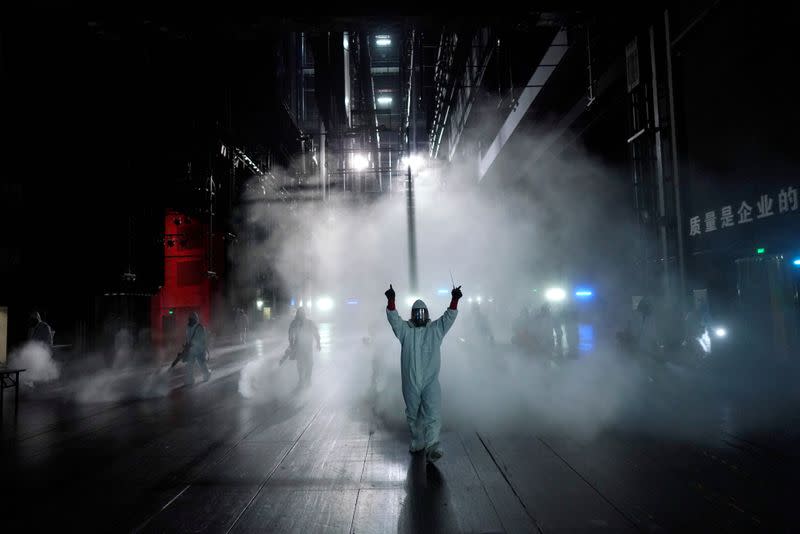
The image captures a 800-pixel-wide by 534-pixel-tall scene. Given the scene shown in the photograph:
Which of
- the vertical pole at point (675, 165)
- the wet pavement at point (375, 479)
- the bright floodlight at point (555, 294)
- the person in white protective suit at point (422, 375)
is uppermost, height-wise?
the vertical pole at point (675, 165)

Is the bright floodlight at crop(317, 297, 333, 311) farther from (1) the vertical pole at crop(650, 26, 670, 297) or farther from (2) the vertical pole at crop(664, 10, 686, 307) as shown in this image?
A: (2) the vertical pole at crop(664, 10, 686, 307)

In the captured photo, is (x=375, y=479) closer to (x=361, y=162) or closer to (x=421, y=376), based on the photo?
(x=421, y=376)

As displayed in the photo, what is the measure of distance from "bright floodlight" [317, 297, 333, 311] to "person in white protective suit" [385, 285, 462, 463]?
29.6 meters

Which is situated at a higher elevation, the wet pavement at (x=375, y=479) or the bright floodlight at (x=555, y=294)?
the bright floodlight at (x=555, y=294)

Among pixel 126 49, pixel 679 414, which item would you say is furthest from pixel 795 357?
pixel 126 49

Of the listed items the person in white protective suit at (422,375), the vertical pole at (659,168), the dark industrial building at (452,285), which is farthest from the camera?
the vertical pole at (659,168)

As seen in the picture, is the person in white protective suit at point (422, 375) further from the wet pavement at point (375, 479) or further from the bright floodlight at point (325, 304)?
the bright floodlight at point (325, 304)

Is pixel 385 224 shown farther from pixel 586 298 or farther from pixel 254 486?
pixel 254 486

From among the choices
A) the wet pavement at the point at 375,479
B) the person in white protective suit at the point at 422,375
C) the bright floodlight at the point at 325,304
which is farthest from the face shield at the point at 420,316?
the bright floodlight at the point at 325,304

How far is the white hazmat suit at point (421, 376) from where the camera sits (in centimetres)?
450

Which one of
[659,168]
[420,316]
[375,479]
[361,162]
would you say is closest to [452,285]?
[420,316]

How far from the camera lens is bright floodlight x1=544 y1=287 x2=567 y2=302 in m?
17.6

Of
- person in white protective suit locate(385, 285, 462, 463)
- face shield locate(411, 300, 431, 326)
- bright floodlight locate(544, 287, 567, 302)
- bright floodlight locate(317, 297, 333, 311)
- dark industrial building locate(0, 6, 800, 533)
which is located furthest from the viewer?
→ bright floodlight locate(317, 297, 333, 311)

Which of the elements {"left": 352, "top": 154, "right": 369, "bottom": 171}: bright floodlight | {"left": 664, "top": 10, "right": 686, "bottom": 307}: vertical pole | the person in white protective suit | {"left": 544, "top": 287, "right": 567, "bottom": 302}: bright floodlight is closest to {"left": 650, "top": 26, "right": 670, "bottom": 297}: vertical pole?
{"left": 664, "top": 10, "right": 686, "bottom": 307}: vertical pole
